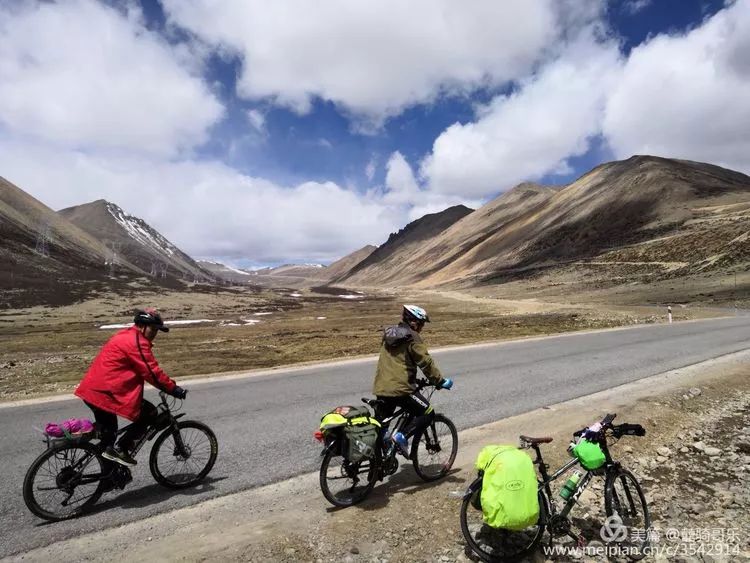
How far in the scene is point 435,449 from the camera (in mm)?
6852

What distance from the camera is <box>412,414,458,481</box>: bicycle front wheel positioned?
6.73m

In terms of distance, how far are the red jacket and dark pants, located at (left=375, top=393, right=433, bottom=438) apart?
2.81 m

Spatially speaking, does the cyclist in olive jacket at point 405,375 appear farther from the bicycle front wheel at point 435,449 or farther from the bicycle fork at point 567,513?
the bicycle fork at point 567,513

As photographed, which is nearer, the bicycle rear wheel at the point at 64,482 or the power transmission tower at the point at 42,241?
the bicycle rear wheel at the point at 64,482

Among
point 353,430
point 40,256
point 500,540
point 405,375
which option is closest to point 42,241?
point 40,256

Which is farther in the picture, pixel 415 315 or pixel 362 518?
pixel 415 315

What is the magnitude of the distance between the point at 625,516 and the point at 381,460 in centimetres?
284

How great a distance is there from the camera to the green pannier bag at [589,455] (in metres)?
4.64

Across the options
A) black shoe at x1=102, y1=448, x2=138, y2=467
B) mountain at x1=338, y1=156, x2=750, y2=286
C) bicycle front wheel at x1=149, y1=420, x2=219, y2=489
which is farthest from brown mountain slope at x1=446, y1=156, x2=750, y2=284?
black shoe at x1=102, y1=448, x2=138, y2=467

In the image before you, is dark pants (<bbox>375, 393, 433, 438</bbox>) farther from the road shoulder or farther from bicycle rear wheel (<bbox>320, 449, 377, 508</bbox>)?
the road shoulder

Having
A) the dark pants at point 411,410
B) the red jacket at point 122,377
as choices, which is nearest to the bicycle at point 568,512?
the dark pants at point 411,410

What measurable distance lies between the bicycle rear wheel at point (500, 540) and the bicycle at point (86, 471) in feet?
12.7

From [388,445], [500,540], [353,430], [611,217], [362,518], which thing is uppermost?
[611,217]

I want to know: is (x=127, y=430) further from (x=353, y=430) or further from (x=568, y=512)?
(x=568, y=512)
